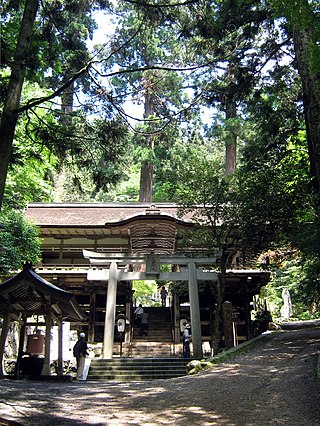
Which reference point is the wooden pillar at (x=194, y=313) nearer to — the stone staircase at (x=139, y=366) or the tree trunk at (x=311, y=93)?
the stone staircase at (x=139, y=366)

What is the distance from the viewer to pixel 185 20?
26.5 feet

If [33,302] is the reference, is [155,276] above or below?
above

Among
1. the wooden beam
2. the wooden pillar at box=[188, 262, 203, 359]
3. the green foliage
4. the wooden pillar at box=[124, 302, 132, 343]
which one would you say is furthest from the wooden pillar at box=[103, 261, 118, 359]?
the wooden pillar at box=[124, 302, 132, 343]

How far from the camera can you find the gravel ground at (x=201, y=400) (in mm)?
4727

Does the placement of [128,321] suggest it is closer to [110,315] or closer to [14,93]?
[110,315]

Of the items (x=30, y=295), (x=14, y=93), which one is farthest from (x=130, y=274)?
(x=14, y=93)

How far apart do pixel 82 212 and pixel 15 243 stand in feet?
22.3

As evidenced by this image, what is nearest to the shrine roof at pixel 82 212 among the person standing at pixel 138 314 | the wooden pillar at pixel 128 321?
the wooden pillar at pixel 128 321

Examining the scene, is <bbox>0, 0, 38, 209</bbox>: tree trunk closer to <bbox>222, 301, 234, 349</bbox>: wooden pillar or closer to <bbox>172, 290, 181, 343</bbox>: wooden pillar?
<bbox>222, 301, 234, 349</bbox>: wooden pillar

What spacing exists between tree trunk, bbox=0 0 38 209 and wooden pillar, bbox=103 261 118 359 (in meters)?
7.82

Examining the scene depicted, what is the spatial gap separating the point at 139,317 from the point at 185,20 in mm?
11896

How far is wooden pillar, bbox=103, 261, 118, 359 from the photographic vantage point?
40.8 feet

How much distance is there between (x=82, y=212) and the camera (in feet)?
63.4

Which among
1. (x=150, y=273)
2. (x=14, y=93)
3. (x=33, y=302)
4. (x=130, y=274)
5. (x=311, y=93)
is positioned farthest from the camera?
(x=130, y=274)
